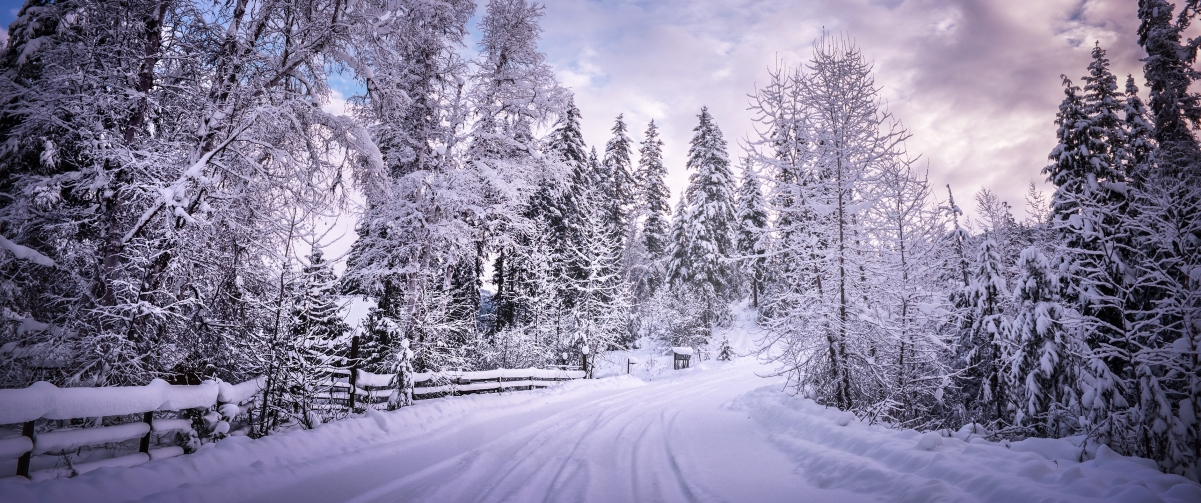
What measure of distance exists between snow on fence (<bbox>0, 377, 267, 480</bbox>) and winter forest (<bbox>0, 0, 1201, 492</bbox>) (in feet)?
2.40

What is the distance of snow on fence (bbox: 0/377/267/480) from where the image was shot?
3.41 metres

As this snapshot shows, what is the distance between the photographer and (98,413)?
3.83 m

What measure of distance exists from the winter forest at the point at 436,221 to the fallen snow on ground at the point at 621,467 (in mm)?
1214

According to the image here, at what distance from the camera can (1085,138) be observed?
13.5 meters

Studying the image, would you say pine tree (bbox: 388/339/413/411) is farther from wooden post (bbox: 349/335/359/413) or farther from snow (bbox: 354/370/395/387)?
wooden post (bbox: 349/335/359/413)

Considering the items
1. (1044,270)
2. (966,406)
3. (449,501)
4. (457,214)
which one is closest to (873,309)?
(1044,270)

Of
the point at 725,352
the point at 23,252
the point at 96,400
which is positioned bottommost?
the point at 725,352

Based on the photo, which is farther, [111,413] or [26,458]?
[111,413]

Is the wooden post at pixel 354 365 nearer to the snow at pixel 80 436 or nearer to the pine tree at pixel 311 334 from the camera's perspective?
the pine tree at pixel 311 334

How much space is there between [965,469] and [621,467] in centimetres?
380

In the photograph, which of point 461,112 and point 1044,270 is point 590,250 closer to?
point 461,112

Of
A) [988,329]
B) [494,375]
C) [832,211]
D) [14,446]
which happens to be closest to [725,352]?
[494,375]

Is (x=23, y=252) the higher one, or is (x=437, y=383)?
(x=23, y=252)

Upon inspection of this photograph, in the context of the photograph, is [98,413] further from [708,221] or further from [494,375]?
[708,221]
